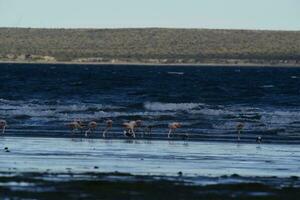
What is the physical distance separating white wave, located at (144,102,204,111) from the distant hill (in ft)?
380

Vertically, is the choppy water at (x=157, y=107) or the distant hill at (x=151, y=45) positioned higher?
the distant hill at (x=151, y=45)

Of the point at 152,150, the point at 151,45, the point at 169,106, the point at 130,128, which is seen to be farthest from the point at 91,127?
the point at 151,45

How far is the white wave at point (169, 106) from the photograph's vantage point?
44.4 m

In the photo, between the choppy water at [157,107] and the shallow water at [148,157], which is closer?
the shallow water at [148,157]

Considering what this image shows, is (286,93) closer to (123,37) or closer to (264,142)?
(264,142)

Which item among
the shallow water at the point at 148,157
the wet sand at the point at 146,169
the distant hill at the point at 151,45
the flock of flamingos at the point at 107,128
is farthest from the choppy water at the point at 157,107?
the distant hill at the point at 151,45

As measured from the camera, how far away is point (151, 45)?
181 metres

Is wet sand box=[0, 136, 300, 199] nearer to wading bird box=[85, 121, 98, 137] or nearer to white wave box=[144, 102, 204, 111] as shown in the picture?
wading bird box=[85, 121, 98, 137]

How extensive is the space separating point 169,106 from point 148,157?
23.8m

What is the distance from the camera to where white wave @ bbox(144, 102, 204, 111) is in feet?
146

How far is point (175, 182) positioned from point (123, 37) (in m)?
169

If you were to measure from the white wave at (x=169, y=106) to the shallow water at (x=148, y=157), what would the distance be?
620 inches

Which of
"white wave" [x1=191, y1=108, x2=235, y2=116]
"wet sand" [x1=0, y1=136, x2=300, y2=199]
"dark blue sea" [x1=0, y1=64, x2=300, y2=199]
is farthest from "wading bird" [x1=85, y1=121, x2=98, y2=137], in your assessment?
"white wave" [x1=191, y1=108, x2=235, y2=116]

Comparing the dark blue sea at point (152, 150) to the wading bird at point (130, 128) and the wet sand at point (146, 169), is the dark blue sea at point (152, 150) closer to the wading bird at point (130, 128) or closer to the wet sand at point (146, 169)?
the wet sand at point (146, 169)
